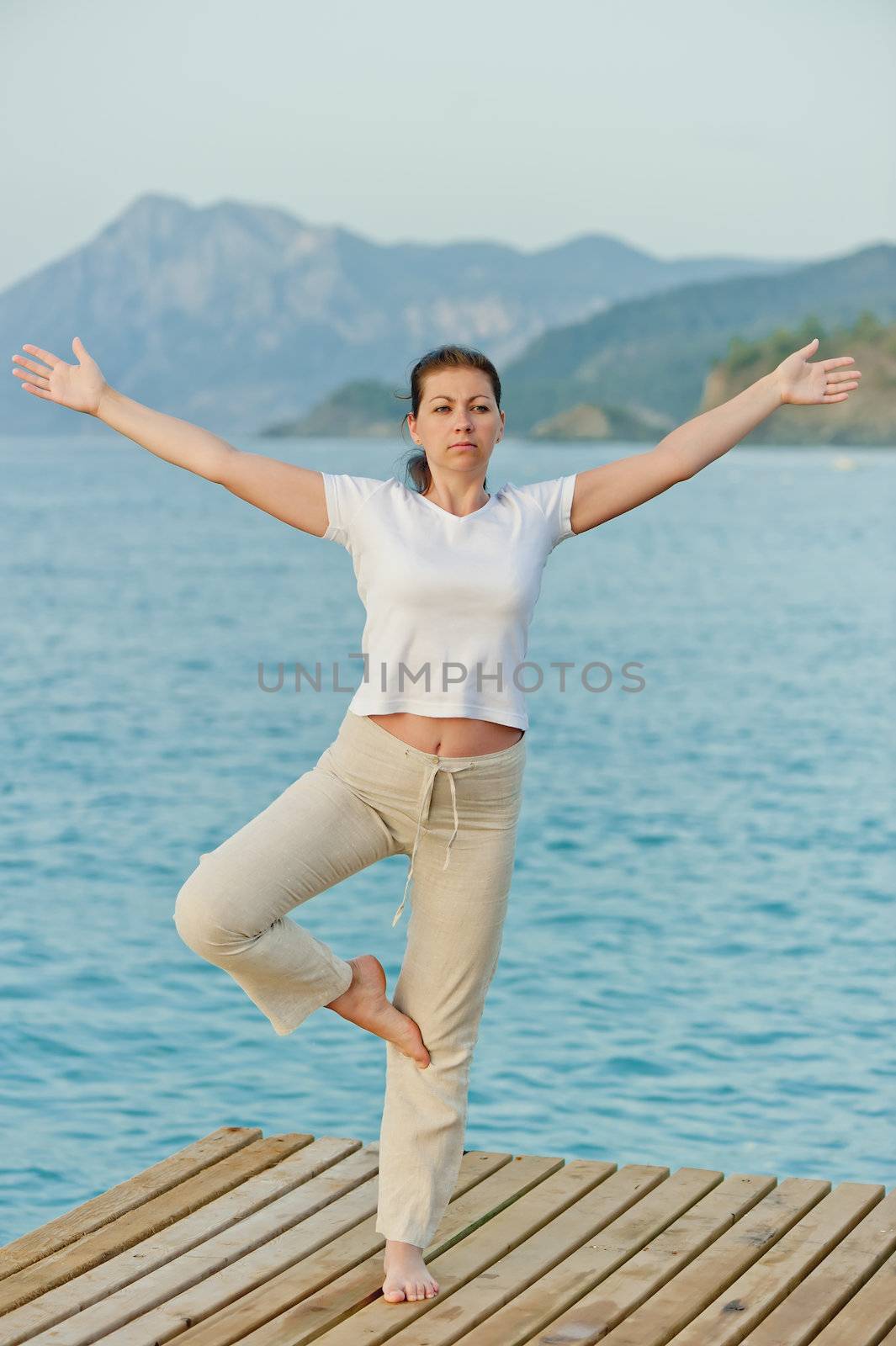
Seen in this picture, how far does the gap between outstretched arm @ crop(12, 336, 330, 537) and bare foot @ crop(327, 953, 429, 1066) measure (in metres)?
0.87

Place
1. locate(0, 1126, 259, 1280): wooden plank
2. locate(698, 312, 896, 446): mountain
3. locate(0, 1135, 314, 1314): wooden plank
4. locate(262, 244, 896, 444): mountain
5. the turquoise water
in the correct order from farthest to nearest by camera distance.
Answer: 1. locate(262, 244, 896, 444): mountain
2. locate(698, 312, 896, 446): mountain
3. the turquoise water
4. locate(0, 1126, 259, 1280): wooden plank
5. locate(0, 1135, 314, 1314): wooden plank

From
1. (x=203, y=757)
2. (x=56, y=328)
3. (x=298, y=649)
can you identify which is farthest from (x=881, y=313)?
(x=203, y=757)

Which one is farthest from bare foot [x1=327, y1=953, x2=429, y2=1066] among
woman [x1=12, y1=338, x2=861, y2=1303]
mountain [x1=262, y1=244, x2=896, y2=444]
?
mountain [x1=262, y1=244, x2=896, y2=444]

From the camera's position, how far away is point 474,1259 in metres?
3.57

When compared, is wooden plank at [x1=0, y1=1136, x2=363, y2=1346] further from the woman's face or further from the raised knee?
the woman's face

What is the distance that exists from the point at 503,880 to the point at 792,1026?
5.16 meters

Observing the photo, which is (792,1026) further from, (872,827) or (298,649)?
(298,649)

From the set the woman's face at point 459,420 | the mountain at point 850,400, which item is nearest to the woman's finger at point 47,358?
the woman's face at point 459,420

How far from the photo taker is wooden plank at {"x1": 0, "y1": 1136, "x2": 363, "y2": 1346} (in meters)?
3.27

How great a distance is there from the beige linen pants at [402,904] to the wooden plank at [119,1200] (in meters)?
0.72

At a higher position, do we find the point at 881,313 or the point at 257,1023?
the point at 881,313

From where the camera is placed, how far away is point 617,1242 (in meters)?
3.65

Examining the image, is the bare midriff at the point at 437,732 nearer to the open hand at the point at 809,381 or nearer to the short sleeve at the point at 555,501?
the short sleeve at the point at 555,501

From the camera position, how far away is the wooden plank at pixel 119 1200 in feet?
11.9
